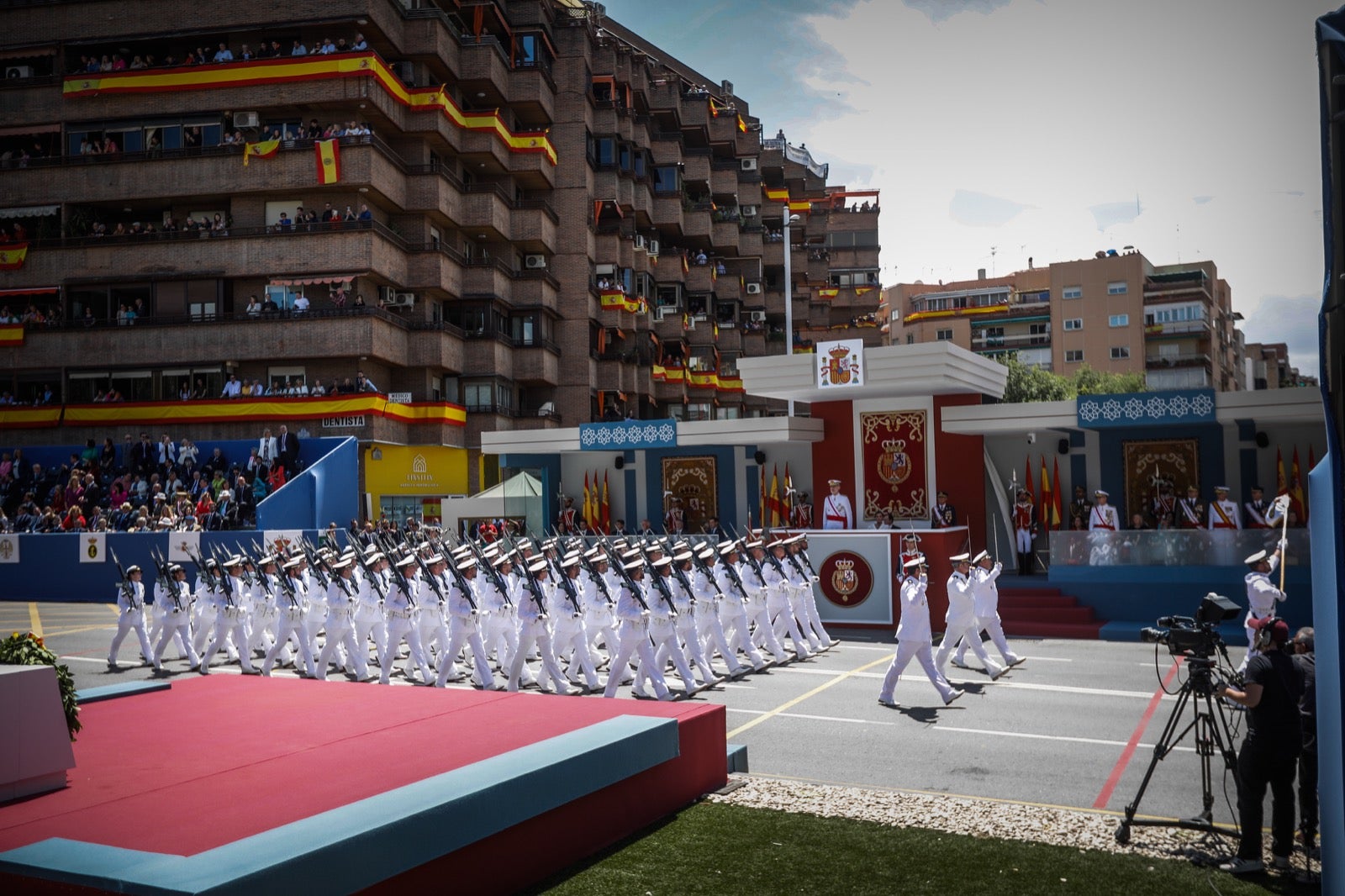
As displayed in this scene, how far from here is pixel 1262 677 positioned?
299 inches

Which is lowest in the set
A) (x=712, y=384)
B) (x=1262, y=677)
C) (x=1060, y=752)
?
(x=1060, y=752)

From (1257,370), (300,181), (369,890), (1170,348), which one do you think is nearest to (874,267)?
(1170,348)

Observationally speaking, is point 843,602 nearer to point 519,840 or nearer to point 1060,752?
point 1060,752

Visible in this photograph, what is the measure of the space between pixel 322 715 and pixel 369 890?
5056 mm

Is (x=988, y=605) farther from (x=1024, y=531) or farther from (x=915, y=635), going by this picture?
(x=1024, y=531)

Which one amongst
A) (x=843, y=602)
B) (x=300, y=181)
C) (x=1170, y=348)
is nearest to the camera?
(x=843, y=602)

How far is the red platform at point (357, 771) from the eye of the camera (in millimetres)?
7230

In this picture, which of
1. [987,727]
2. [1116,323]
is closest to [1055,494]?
[987,727]

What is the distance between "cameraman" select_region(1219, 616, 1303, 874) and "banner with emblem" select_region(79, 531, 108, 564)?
1079 inches

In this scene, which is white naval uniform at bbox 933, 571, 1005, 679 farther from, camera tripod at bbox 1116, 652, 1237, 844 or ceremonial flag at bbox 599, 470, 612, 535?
ceremonial flag at bbox 599, 470, 612, 535

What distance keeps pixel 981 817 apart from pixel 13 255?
42.1 meters

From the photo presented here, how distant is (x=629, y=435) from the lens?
27766 mm

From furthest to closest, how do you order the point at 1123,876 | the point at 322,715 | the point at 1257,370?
the point at 1257,370 → the point at 322,715 → the point at 1123,876

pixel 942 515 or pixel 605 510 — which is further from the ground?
pixel 605 510
